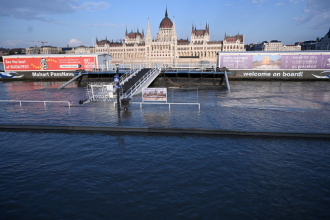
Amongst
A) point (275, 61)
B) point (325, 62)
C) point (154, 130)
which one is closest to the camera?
point (154, 130)

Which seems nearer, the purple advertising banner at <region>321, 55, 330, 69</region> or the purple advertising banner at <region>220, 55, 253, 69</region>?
the purple advertising banner at <region>321, 55, 330, 69</region>

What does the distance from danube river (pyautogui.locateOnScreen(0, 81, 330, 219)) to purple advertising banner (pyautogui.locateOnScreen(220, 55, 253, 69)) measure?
2761 centimetres

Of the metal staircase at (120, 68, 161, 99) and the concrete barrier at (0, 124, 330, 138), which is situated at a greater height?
the metal staircase at (120, 68, 161, 99)

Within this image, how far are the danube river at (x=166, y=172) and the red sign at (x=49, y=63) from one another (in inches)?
1245

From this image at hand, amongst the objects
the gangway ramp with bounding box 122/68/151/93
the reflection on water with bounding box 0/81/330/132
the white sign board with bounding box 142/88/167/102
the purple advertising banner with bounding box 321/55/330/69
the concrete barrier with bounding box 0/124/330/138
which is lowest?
the concrete barrier with bounding box 0/124/330/138

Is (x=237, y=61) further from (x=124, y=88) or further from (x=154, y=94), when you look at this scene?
(x=154, y=94)

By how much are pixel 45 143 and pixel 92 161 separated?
442 cm

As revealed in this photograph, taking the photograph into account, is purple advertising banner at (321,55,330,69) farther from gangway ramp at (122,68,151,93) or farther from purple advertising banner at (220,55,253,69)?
gangway ramp at (122,68,151,93)

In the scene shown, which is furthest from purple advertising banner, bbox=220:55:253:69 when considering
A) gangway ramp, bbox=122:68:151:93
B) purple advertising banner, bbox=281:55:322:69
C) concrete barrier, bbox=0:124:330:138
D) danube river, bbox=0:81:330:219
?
concrete barrier, bbox=0:124:330:138

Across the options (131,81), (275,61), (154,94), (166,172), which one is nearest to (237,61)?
(275,61)

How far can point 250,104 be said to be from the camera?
24.8m

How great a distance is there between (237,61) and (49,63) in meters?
37.8

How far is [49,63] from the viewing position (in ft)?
165

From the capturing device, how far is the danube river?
8.41 meters
